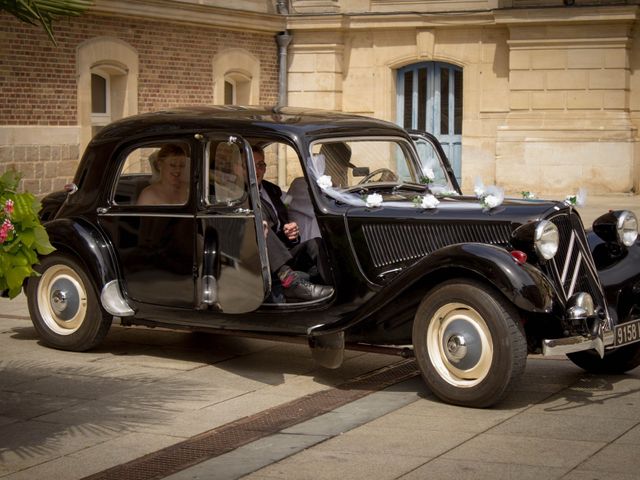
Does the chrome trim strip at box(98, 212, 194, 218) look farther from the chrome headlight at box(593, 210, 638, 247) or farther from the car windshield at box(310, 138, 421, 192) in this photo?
the chrome headlight at box(593, 210, 638, 247)

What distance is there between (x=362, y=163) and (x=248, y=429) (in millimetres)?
2403

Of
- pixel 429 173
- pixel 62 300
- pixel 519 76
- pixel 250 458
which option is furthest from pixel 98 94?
pixel 250 458

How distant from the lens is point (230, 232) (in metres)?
7.77

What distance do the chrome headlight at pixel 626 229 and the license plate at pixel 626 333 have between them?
857mm

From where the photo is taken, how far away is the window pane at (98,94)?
A: 66.0 ft

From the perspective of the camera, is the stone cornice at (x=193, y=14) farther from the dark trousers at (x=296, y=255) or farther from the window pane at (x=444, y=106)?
the dark trousers at (x=296, y=255)

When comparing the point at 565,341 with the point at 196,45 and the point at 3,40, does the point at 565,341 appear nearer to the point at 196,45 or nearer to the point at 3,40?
the point at 3,40

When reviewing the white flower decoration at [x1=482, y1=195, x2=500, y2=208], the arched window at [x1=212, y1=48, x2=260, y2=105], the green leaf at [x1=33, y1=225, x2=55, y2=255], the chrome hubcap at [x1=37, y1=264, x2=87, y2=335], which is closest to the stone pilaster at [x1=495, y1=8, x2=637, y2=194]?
the arched window at [x1=212, y1=48, x2=260, y2=105]

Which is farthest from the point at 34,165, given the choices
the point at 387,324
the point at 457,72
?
the point at 387,324

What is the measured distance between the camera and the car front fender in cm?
654

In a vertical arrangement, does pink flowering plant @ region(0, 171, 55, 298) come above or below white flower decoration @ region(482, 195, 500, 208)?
below

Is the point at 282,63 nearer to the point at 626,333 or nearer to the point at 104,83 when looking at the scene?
the point at 104,83

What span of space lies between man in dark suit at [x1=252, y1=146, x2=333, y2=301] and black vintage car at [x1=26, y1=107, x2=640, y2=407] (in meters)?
0.07

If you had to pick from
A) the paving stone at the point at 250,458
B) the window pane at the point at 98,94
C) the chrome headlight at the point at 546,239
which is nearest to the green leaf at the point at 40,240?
the paving stone at the point at 250,458
